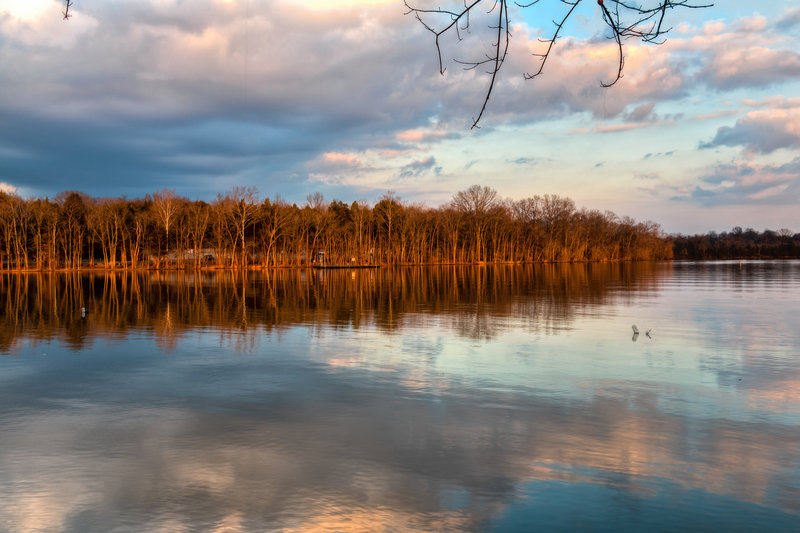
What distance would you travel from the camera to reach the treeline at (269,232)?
8756 centimetres

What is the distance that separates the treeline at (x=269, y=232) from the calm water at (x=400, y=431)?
74899mm

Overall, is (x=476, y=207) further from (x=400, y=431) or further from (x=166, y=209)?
(x=400, y=431)

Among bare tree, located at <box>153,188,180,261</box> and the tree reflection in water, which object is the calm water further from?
bare tree, located at <box>153,188,180,261</box>

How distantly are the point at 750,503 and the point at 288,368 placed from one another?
1071cm

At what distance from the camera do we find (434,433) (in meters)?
9.68

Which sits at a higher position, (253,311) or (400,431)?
(253,311)

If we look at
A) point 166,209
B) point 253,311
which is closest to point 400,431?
point 253,311

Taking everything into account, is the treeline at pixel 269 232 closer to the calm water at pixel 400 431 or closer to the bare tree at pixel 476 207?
the bare tree at pixel 476 207

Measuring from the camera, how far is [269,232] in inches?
3880

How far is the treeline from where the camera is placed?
8756 centimetres

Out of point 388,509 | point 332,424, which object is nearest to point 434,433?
point 332,424

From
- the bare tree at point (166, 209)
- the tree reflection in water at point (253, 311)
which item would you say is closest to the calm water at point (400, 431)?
the tree reflection in water at point (253, 311)

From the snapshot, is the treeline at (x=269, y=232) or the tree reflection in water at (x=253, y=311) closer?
the tree reflection in water at (x=253, y=311)

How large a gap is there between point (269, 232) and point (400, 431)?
9185 centimetres
